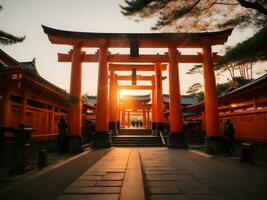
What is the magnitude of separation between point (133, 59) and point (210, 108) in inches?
219

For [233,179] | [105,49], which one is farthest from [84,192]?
[105,49]

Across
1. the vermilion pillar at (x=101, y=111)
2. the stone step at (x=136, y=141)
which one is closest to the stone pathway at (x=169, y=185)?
the vermilion pillar at (x=101, y=111)

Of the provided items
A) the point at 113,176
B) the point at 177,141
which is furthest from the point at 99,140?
the point at 113,176

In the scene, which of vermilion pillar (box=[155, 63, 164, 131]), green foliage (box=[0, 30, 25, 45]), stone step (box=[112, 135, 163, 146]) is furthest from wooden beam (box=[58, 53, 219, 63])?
stone step (box=[112, 135, 163, 146])

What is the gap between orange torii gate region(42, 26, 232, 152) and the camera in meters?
12.9

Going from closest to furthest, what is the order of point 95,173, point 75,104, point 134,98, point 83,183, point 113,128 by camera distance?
point 83,183 < point 95,173 < point 75,104 < point 113,128 < point 134,98

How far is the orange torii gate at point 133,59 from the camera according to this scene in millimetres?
12858

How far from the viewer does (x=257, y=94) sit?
33.2 ft

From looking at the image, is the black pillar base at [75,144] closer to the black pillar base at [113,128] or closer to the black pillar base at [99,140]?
the black pillar base at [99,140]

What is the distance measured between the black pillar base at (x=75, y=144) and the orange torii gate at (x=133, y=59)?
0.20 meters

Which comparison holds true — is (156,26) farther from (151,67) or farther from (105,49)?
(151,67)

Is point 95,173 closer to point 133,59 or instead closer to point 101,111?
point 101,111

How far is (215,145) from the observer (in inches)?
472

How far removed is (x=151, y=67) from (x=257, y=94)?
10.9 meters
